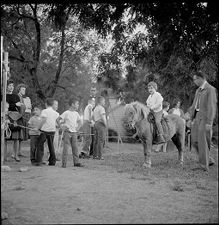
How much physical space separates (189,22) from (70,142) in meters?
3.93

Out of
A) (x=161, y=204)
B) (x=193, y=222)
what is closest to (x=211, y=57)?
(x=161, y=204)

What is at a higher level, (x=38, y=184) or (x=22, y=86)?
(x=22, y=86)

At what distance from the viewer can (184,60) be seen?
4.95 m

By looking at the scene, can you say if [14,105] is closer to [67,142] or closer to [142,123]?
[67,142]

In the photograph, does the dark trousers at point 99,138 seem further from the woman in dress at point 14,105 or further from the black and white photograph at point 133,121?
the woman in dress at point 14,105

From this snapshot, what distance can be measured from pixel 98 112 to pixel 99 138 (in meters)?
0.65

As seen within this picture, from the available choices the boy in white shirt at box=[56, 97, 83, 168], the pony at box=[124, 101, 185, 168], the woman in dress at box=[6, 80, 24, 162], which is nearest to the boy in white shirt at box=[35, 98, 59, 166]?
the boy in white shirt at box=[56, 97, 83, 168]

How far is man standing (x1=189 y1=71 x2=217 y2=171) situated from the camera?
6066 mm

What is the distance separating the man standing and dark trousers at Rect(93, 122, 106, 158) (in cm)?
329

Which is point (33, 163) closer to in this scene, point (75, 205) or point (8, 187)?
point (8, 187)

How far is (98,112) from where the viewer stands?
9938 millimetres

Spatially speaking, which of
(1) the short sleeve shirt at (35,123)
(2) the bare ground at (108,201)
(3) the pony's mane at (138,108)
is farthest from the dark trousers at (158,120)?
(2) the bare ground at (108,201)

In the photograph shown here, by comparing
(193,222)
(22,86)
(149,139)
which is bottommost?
(193,222)

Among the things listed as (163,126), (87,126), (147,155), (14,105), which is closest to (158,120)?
(163,126)
